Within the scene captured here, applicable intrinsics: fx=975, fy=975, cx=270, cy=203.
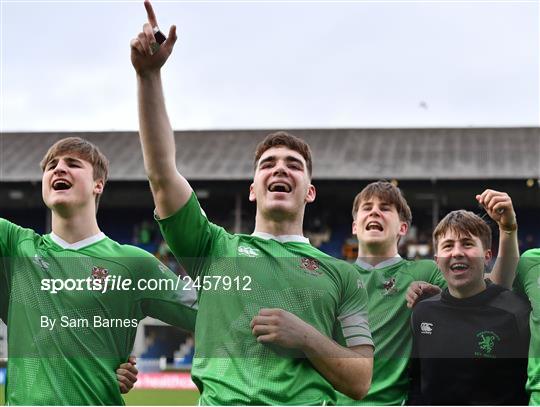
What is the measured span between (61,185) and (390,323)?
2.07 meters

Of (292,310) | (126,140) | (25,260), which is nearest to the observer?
(292,310)

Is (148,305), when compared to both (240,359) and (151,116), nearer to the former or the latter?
(240,359)

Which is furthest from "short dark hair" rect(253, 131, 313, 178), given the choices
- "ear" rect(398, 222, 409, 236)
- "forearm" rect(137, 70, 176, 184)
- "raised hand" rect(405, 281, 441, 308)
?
"ear" rect(398, 222, 409, 236)

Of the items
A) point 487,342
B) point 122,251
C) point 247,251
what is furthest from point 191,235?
point 487,342

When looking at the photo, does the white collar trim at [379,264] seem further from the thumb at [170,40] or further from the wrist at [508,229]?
the thumb at [170,40]

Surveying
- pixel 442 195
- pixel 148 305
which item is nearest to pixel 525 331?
pixel 148 305

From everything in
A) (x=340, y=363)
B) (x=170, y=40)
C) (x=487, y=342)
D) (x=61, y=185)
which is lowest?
(x=340, y=363)

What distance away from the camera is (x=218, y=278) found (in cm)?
481

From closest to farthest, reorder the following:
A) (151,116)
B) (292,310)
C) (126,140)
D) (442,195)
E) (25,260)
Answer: (151,116) → (292,310) → (25,260) → (442,195) → (126,140)

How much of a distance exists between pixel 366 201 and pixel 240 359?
72.3 inches

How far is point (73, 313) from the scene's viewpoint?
201 inches

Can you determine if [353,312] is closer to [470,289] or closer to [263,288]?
[263,288]

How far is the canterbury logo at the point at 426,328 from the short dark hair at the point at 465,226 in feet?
1.60

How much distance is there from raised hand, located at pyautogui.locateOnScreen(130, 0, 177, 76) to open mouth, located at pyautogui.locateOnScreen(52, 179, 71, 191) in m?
1.29
